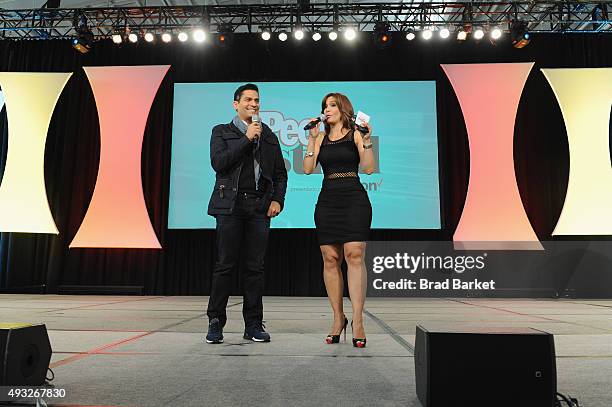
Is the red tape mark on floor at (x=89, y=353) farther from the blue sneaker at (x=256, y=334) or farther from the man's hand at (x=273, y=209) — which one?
the man's hand at (x=273, y=209)

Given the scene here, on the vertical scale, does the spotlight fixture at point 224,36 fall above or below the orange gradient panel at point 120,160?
above

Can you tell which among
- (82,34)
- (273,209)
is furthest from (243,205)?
(82,34)

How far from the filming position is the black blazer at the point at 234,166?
2289mm

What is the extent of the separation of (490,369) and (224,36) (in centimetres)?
652

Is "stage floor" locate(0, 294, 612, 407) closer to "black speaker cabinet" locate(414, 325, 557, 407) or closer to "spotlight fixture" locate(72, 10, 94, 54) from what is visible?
"black speaker cabinet" locate(414, 325, 557, 407)

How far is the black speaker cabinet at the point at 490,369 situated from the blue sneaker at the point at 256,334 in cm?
131

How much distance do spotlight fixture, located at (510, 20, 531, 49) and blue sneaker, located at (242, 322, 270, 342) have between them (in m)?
5.96

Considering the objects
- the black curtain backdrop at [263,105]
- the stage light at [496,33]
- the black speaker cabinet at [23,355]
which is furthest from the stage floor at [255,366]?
the stage light at [496,33]

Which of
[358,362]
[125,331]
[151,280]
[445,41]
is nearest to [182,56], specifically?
[151,280]

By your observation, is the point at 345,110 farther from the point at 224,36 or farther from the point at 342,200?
the point at 224,36

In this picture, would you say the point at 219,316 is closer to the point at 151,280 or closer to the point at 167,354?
the point at 167,354

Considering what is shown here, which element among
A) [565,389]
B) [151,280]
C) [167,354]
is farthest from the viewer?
[151,280]

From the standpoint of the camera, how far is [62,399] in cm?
124

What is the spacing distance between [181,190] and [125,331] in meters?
3.99
